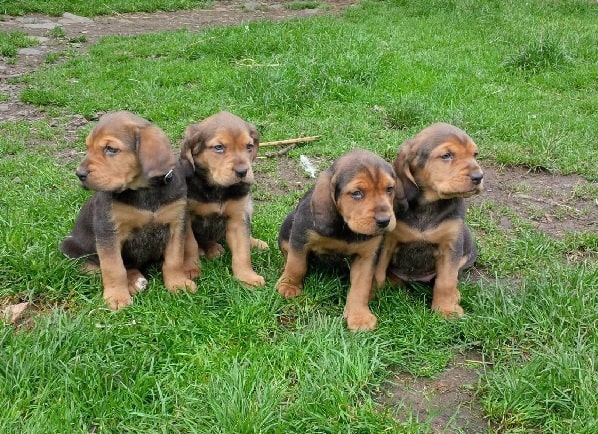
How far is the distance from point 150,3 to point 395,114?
11.1 m

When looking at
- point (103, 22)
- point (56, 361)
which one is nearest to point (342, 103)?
point (56, 361)

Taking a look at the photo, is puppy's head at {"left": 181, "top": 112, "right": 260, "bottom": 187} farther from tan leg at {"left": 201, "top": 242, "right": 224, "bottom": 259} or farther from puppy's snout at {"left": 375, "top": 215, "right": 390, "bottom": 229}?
puppy's snout at {"left": 375, "top": 215, "right": 390, "bottom": 229}

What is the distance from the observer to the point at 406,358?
4.27 metres

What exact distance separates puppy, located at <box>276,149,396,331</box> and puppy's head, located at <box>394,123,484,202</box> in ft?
0.96

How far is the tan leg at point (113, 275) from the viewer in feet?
15.4

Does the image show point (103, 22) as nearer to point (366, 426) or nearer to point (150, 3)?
point (150, 3)

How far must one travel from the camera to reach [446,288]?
4.73 meters

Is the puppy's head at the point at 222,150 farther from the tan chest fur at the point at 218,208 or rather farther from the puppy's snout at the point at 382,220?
the puppy's snout at the point at 382,220

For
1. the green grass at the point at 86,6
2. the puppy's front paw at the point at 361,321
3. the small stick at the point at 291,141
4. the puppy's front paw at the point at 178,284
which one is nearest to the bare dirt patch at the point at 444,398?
the puppy's front paw at the point at 361,321

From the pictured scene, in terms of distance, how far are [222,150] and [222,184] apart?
0.26 meters

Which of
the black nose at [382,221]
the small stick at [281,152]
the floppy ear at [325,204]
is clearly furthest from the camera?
the small stick at [281,152]

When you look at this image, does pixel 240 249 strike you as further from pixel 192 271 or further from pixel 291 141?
pixel 291 141

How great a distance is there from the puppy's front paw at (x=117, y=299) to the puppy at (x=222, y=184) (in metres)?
0.66

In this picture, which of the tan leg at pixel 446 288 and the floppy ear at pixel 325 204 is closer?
the floppy ear at pixel 325 204
